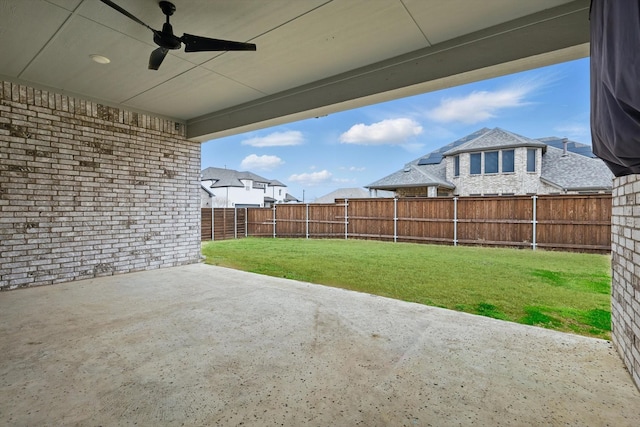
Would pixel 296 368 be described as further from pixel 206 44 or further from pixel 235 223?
pixel 235 223

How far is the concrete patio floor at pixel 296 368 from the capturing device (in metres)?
1.54

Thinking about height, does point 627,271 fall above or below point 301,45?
below

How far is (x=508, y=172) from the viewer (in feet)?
45.0

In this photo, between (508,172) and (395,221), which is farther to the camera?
(508,172)

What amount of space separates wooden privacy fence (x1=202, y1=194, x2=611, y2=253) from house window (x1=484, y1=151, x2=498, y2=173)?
6.56m

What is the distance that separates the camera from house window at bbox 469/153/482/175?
1441 centimetres

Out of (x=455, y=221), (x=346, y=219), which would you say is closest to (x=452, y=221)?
(x=455, y=221)

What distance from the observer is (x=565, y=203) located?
7.59 meters

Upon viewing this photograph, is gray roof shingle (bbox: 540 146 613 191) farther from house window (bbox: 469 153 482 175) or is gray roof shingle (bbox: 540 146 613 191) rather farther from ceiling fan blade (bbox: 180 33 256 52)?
ceiling fan blade (bbox: 180 33 256 52)

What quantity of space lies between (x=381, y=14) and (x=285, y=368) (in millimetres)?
3015

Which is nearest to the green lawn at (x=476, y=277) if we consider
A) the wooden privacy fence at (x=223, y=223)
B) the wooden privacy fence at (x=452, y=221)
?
the wooden privacy fence at (x=452, y=221)

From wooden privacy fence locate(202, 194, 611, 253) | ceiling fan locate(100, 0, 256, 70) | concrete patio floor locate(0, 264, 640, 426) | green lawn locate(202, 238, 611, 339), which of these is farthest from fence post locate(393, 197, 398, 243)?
ceiling fan locate(100, 0, 256, 70)

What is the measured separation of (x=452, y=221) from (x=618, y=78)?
8484 mm

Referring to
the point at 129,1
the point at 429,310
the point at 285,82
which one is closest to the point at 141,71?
the point at 129,1
